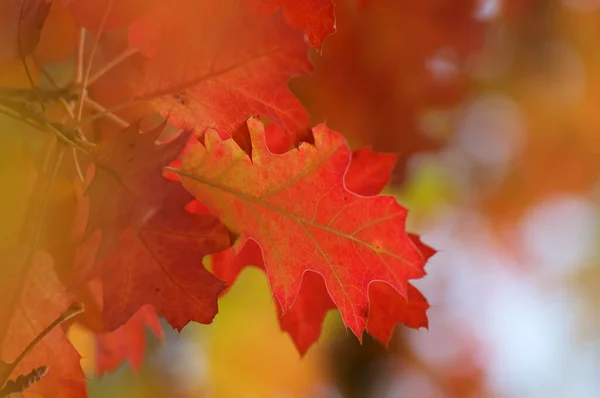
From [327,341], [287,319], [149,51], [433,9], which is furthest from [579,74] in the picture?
[149,51]

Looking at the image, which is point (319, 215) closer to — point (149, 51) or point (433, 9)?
point (149, 51)

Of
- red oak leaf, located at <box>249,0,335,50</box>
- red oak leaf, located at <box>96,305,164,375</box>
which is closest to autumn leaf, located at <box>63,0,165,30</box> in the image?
red oak leaf, located at <box>249,0,335,50</box>

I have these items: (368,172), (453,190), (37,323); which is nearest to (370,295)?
(368,172)

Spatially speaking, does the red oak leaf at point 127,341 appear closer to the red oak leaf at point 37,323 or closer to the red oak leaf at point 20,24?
the red oak leaf at point 37,323

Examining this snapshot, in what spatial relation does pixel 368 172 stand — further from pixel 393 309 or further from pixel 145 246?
pixel 145 246

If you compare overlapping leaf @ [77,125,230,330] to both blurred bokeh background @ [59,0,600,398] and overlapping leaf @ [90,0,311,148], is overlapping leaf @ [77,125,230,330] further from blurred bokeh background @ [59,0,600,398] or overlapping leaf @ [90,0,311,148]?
blurred bokeh background @ [59,0,600,398]

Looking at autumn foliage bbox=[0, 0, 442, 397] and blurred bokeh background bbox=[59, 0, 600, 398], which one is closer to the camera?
autumn foliage bbox=[0, 0, 442, 397]

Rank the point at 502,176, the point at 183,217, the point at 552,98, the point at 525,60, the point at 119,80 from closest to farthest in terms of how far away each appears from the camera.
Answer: the point at 183,217 → the point at 119,80 → the point at 525,60 → the point at 552,98 → the point at 502,176
